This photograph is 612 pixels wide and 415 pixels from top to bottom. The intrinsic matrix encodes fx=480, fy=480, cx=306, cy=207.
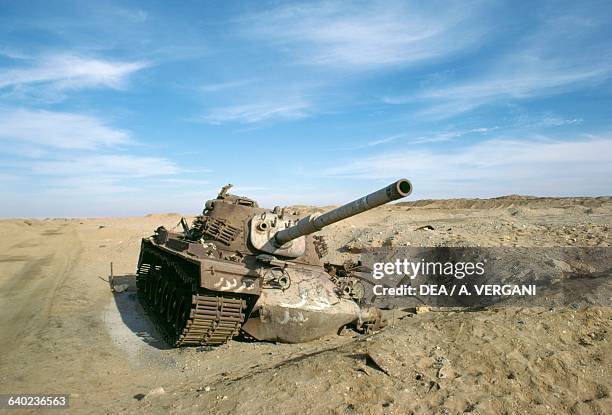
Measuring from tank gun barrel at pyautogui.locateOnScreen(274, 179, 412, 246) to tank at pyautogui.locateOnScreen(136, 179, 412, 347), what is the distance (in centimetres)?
2

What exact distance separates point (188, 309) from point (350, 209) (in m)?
3.16

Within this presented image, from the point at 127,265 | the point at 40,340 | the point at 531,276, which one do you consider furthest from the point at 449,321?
the point at 127,265

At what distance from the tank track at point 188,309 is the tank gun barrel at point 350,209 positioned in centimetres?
141

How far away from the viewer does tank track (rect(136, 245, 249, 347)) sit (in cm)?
696

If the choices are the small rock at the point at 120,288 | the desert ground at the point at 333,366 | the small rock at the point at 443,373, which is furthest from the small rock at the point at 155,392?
the small rock at the point at 120,288

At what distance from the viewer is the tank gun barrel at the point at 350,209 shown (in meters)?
5.47

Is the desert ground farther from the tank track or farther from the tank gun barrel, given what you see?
the tank gun barrel

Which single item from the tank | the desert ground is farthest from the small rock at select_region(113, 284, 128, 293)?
the tank

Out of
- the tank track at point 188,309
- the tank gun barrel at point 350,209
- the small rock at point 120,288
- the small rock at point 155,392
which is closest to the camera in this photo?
the tank gun barrel at point 350,209

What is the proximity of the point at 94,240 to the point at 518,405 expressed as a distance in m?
26.9

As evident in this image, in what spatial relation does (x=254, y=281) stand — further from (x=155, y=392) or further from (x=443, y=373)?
(x=443, y=373)

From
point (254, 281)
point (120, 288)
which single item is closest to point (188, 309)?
point (254, 281)

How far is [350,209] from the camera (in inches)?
253

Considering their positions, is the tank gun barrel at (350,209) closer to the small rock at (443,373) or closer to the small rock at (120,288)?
the small rock at (443,373)
